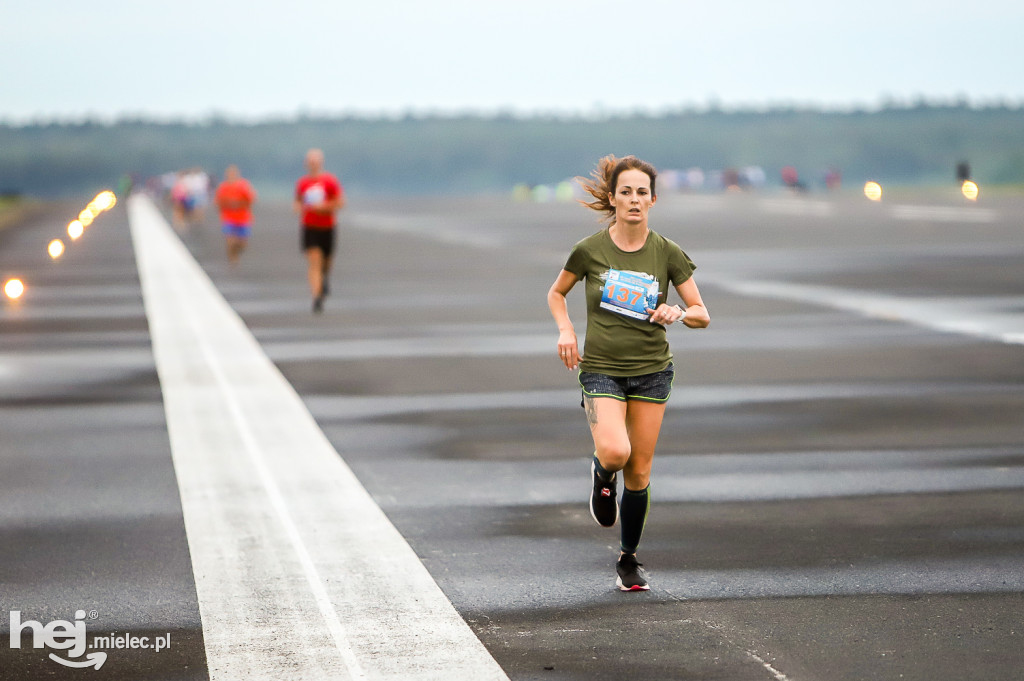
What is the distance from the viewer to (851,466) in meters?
9.70

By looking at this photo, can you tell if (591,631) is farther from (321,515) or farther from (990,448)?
(990,448)

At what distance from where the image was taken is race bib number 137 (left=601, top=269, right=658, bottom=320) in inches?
265

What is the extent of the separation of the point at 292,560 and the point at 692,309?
2083mm

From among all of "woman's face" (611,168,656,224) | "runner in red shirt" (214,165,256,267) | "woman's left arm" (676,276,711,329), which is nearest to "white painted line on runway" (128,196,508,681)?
"woman's left arm" (676,276,711,329)

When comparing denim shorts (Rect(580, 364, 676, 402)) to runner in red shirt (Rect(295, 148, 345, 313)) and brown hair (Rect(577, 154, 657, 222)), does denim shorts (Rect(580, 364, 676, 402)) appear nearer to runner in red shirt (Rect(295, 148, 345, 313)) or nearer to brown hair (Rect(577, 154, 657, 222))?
brown hair (Rect(577, 154, 657, 222))

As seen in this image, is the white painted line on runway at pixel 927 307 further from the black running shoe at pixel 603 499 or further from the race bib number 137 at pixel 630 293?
the race bib number 137 at pixel 630 293

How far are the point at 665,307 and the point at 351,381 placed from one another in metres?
7.66

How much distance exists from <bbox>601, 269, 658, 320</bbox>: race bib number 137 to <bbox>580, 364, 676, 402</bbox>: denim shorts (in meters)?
0.26

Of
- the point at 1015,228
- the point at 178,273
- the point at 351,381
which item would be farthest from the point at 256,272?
the point at 1015,228

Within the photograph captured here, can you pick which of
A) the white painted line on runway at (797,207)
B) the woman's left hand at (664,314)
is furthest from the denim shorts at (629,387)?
the white painted line on runway at (797,207)

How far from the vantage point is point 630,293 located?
673cm

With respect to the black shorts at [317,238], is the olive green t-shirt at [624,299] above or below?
above

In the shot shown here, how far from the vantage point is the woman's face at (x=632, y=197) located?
6727 mm

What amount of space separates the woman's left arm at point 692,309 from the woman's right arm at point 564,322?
45cm
